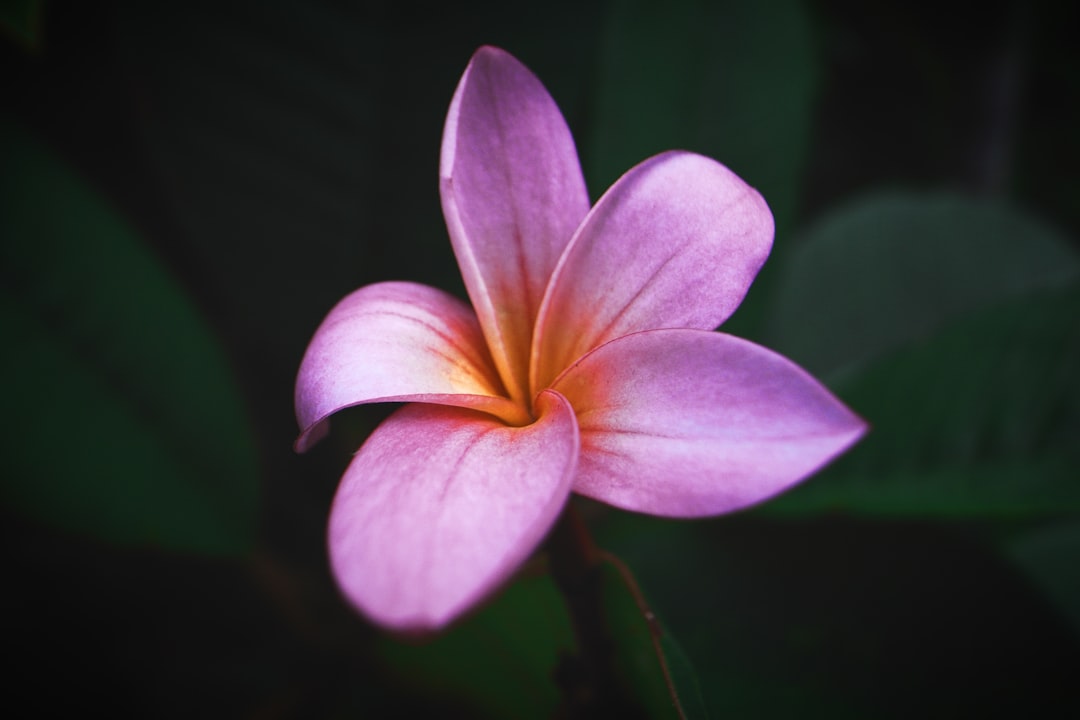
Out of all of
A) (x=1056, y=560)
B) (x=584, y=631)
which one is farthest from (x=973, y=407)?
(x=584, y=631)

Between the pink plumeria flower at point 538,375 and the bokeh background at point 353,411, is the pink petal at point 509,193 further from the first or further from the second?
the bokeh background at point 353,411

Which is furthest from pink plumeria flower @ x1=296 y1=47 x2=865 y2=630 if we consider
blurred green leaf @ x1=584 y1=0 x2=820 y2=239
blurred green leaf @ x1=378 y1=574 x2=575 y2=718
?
blurred green leaf @ x1=584 y1=0 x2=820 y2=239

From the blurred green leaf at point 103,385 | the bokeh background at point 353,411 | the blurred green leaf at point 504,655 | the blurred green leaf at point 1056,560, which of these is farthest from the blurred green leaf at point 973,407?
the blurred green leaf at point 103,385

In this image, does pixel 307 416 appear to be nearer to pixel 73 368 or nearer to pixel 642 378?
pixel 642 378

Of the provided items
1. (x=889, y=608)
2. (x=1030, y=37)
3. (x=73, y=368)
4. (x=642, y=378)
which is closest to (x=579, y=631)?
(x=642, y=378)

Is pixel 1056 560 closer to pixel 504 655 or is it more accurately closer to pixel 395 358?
pixel 504 655

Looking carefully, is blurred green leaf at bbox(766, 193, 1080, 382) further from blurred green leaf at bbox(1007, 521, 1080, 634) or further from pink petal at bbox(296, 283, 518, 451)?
pink petal at bbox(296, 283, 518, 451)
